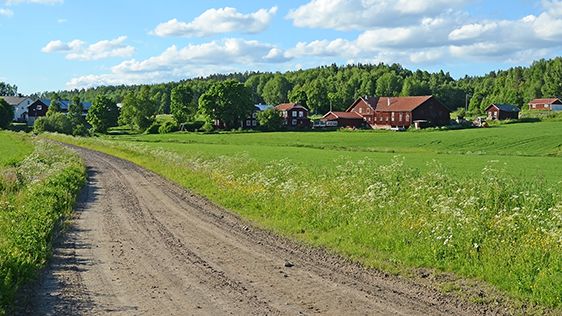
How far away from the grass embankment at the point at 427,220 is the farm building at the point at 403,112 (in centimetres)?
9030

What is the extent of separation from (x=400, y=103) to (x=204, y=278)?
111 meters

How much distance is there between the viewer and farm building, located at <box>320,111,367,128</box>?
123m

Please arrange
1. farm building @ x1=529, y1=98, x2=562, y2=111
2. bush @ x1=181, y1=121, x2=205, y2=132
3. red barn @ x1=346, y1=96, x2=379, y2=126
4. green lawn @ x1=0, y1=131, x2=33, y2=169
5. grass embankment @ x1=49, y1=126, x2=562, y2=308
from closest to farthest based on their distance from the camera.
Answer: grass embankment @ x1=49, y1=126, x2=562, y2=308, green lawn @ x1=0, y1=131, x2=33, y2=169, bush @ x1=181, y1=121, x2=205, y2=132, red barn @ x1=346, y1=96, x2=379, y2=126, farm building @ x1=529, y1=98, x2=562, y2=111

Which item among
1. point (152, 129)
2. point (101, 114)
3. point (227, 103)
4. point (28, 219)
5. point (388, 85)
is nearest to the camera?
point (28, 219)

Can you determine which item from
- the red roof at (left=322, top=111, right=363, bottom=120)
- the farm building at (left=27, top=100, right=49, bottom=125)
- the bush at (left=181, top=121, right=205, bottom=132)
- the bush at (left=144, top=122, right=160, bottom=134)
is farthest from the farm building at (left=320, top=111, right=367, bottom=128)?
the farm building at (left=27, top=100, right=49, bottom=125)

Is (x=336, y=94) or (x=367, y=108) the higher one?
(x=336, y=94)

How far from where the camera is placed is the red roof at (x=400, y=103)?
114 m

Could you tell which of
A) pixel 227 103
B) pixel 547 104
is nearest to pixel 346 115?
pixel 227 103

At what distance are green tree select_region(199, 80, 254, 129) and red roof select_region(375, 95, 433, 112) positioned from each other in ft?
90.1

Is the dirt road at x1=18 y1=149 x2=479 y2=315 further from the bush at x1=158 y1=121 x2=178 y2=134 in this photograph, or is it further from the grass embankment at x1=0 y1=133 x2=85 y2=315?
the bush at x1=158 y1=121 x2=178 y2=134

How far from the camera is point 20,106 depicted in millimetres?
160875

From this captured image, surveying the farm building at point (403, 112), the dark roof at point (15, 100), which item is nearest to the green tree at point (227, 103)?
the farm building at point (403, 112)

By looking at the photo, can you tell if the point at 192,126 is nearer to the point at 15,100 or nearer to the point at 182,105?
the point at 182,105

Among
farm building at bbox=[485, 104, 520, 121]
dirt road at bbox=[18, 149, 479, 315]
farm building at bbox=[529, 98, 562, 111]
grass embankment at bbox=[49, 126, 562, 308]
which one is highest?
farm building at bbox=[529, 98, 562, 111]
